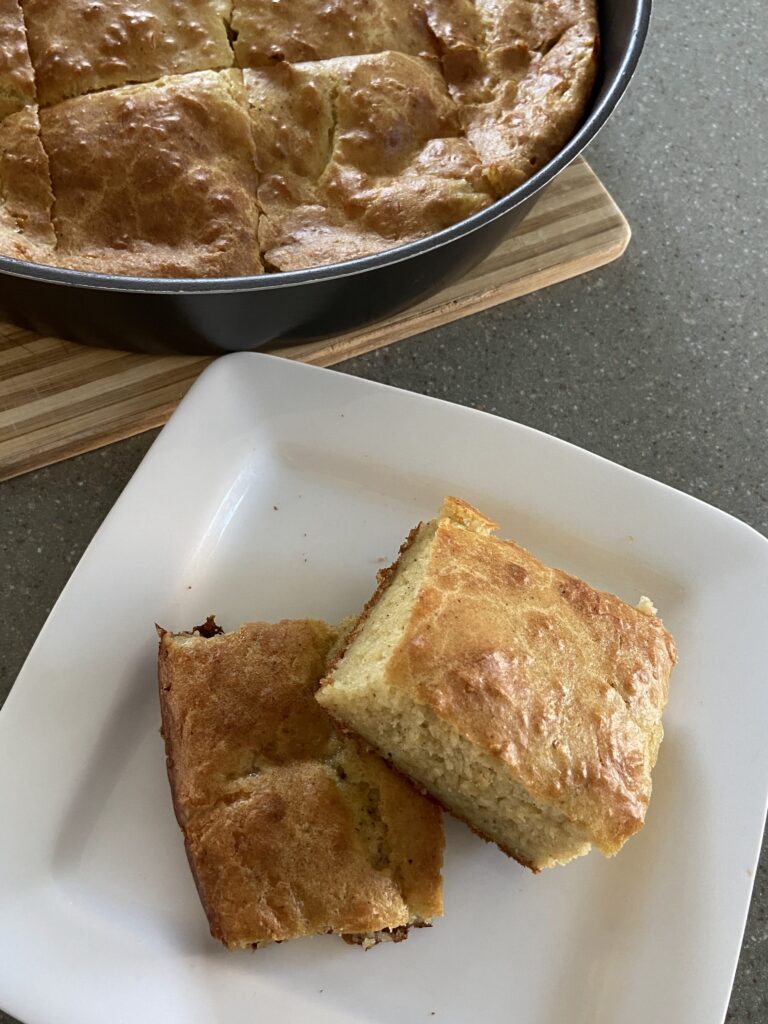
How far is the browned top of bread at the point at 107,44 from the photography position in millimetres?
1708

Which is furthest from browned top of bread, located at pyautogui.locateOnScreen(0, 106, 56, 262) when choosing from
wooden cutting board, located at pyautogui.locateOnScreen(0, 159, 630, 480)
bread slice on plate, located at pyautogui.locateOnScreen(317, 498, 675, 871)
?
bread slice on plate, located at pyautogui.locateOnScreen(317, 498, 675, 871)

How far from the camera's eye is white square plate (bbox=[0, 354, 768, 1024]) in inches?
58.4

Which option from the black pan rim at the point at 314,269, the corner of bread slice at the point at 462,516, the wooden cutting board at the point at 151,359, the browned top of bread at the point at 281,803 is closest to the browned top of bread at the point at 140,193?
the black pan rim at the point at 314,269

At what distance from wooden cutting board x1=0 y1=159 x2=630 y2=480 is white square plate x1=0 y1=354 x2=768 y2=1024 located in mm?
158

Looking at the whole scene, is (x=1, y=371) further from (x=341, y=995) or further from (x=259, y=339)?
(x=341, y=995)

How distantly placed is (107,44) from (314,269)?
62 centimetres

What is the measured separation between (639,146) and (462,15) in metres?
0.64

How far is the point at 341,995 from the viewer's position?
1.50 m

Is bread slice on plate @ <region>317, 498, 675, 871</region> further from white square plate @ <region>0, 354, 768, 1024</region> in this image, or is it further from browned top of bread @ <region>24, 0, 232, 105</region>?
browned top of bread @ <region>24, 0, 232, 105</region>

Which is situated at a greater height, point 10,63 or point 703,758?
point 10,63

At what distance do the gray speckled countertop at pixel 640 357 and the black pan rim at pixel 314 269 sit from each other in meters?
0.48

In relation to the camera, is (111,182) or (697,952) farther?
(111,182)

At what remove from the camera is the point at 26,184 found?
1655 mm

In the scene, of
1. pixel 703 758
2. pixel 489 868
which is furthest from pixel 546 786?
pixel 703 758
